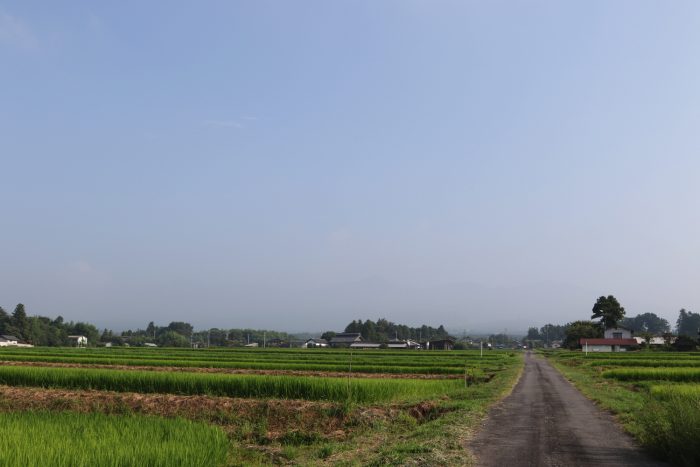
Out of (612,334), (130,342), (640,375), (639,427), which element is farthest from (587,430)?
(130,342)

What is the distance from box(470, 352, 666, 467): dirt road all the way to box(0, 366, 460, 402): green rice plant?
185 inches

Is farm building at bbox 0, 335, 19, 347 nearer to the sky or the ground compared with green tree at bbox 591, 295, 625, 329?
nearer to the ground

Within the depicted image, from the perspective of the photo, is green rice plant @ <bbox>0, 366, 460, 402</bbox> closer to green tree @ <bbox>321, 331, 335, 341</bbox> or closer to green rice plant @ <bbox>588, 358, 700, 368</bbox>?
green rice plant @ <bbox>588, 358, 700, 368</bbox>

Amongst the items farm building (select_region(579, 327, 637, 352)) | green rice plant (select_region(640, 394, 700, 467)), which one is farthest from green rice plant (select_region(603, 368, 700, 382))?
farm building (select_region(579, 327, 637, 352))

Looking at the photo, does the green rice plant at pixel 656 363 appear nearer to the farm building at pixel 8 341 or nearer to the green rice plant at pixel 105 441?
the green rice plant at pixel 105 441

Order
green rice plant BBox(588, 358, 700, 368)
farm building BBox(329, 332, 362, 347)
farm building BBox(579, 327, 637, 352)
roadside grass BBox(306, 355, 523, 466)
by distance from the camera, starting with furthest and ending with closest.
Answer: farm building BBox(329, 332, 362, 347), farm building BBox(579, 327, 637, 352), green rice plant BBox(588, 358, 700, 368), roadside grass BBox(306, 355, 523, 466)

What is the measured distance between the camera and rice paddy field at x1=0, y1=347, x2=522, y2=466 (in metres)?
10.3

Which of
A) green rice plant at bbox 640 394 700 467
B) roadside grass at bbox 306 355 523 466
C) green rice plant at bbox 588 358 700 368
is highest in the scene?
green rice plant at bbox 640 394 700 467

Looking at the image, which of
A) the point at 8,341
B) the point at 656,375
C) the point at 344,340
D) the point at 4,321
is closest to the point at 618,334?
the point at 344,340

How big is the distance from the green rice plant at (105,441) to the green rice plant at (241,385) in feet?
25.2

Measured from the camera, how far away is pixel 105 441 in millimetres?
10703

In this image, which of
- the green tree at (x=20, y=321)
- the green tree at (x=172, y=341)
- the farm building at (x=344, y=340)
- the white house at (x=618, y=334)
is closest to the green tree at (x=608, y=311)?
the white house at (x=618, y=334)

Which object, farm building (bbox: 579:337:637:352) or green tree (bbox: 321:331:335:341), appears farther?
green tree (bbox: 321:331:335:341)

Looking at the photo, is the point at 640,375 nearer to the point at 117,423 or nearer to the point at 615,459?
the point at 615,459
